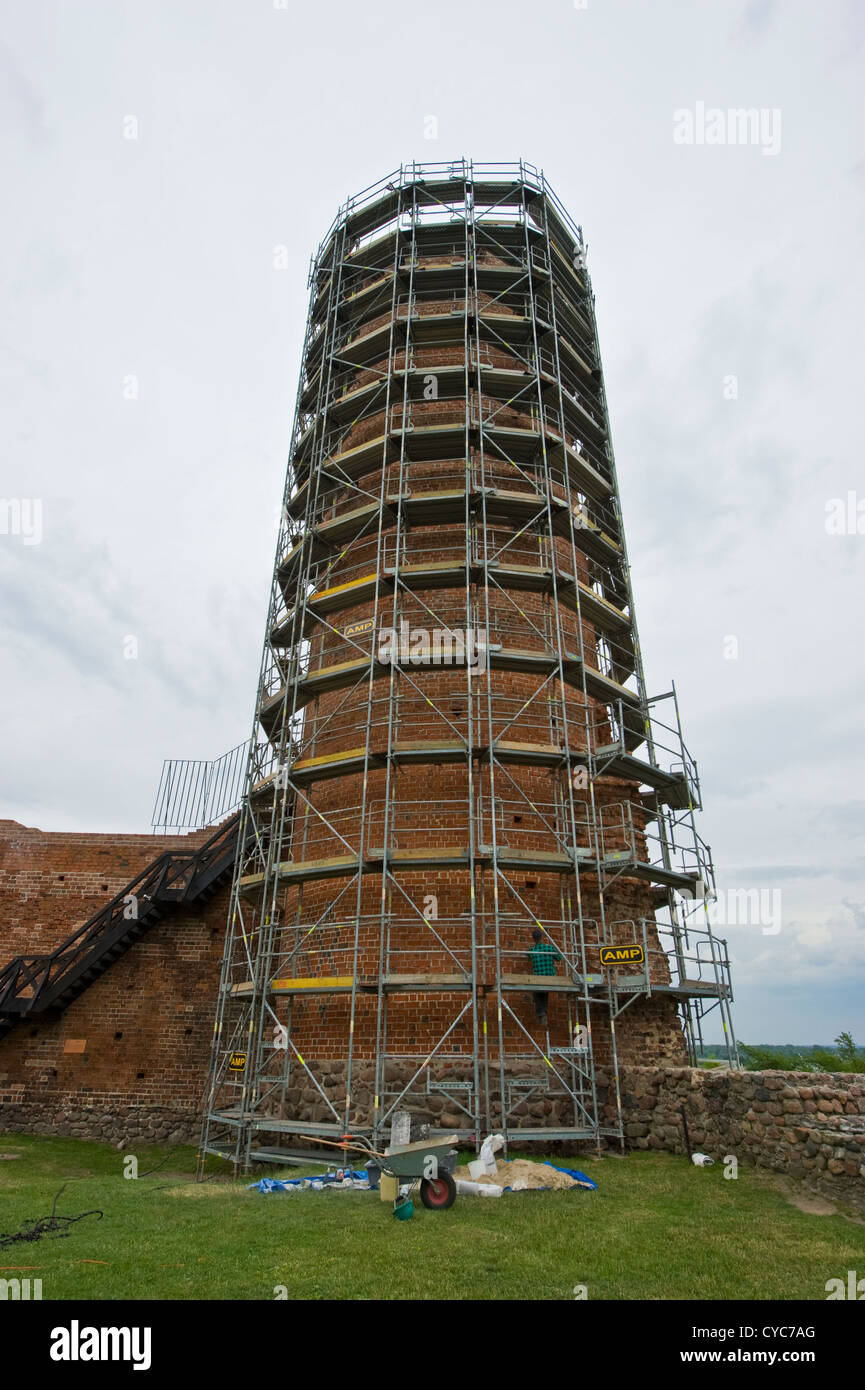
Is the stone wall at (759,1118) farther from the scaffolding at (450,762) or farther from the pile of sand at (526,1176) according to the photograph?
the pile of sand at (526,1176)

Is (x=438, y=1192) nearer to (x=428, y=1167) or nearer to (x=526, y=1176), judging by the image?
(x=428, y=1167)

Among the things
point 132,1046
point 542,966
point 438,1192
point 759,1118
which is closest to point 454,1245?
point 438,1192

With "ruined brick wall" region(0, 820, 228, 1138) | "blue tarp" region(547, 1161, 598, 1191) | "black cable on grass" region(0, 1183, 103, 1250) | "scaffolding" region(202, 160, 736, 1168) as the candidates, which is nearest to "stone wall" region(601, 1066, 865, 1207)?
"scaffolding" region(202, 160, 736, 1168)

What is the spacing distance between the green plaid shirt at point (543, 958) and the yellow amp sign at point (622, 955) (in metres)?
0.70

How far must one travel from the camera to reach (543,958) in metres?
12.1

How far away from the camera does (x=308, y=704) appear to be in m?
15.8

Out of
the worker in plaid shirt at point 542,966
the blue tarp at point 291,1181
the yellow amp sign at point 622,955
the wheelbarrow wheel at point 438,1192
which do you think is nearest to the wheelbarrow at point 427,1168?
the wheelbarrow wheel at point 438,1192

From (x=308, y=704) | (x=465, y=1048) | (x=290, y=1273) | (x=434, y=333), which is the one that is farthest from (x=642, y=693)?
(x=290, y=1273)

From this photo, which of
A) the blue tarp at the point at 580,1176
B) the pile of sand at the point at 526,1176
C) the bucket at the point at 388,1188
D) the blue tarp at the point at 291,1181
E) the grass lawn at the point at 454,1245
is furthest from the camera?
the blue tarp at the point at 291,1181

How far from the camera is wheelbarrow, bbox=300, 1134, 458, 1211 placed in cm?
768

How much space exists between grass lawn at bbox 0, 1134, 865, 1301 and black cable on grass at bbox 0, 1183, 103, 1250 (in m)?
0.17

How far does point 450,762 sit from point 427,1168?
251 inches

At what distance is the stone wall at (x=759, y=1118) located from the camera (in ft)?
28.9
